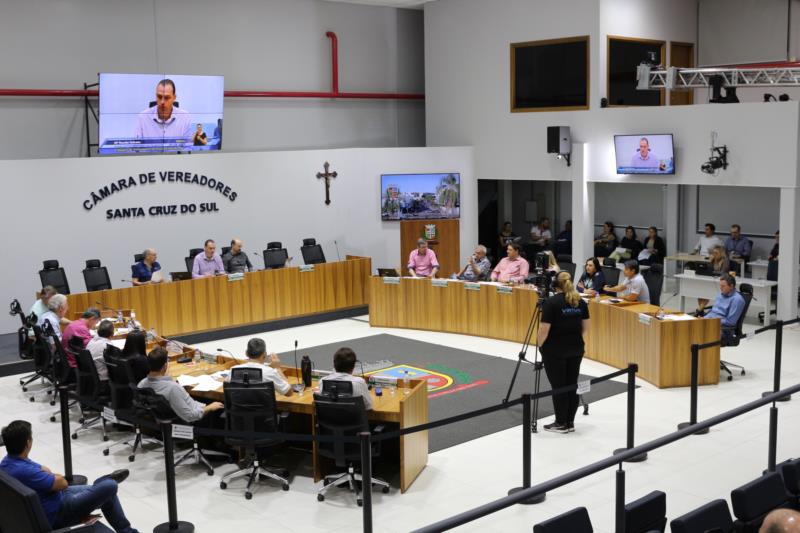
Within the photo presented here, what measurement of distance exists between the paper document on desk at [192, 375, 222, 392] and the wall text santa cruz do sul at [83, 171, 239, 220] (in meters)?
7.21

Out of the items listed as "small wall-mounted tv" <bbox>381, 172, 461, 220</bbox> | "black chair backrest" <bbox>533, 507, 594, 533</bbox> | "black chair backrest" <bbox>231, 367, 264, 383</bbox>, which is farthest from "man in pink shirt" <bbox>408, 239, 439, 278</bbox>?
"black chair backrest" <bbox>533, 507, 594, 533</bbox>

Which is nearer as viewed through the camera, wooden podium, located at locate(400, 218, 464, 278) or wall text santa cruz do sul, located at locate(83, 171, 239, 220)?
wall text santa cruz do sul, located at locate(83, 171, 239, 220)

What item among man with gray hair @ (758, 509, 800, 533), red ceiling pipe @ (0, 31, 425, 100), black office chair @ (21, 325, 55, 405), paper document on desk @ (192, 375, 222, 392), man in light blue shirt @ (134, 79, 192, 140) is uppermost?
red ceiling pipe @ (0, 31, 425, 100)

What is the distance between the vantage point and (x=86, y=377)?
9.72 m

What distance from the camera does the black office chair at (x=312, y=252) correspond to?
16.2 m

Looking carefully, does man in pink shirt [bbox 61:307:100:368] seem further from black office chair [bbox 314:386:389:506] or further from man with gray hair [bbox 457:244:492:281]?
man with gray hair [bbox 457:244:492:281]

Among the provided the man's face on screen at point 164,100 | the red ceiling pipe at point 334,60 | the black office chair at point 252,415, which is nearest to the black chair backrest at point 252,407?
the black office chair at point 252,415

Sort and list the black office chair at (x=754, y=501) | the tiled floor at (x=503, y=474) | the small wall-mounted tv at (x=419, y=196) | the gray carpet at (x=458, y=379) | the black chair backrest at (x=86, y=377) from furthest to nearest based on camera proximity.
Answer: the small wall-mounted tv at (x=419, y=196)
the gray carpet at (x=458, y=379)
the black chair backrest at (x=86, y=377)
the tiled floor at (x=503, y=474)
the black office chair at (x=754, y=501)

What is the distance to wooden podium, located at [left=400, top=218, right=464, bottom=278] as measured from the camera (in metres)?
18.2

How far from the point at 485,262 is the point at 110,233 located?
6338mm

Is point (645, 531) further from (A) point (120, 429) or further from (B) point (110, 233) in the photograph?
(B) point (110, 233)

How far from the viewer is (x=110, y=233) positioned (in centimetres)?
1543

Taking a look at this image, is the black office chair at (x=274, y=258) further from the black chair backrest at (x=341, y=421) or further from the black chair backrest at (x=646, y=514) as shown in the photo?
the black chair backrest at (x=646, y=514)

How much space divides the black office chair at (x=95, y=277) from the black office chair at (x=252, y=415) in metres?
6.50
